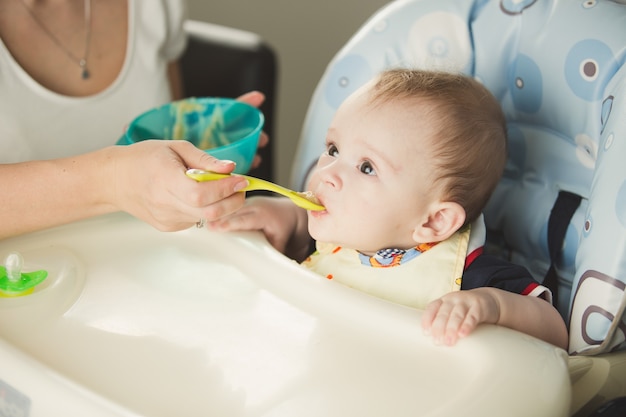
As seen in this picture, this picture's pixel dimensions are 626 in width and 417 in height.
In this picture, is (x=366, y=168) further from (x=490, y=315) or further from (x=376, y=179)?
(x=490, y=315)

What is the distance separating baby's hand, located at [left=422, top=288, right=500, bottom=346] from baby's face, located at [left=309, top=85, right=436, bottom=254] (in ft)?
0.46

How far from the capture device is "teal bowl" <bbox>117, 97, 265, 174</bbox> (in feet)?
3.69

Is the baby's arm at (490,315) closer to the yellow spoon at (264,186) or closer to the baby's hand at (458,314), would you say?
the baby's hand at (458,314)

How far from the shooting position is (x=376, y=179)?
914 mm

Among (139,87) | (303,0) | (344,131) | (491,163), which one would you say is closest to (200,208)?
(344,131)

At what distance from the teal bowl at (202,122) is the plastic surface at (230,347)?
211mm

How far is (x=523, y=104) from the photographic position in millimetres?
1004

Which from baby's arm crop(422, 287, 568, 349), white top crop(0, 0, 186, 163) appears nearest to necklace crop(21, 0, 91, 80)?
white top crop(0, 0, 186, 163)

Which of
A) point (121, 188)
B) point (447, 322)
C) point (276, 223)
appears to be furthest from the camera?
point (276, 223)

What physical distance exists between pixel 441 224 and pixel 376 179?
3.9 inches

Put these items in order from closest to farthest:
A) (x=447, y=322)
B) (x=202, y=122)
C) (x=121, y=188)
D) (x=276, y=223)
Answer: (x=447, y=322) → (x=121, y=188) → (x=276, y=223) → (x=202, y=122)

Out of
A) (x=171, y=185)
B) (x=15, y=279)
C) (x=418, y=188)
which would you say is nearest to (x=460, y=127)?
(x=418, y=188)

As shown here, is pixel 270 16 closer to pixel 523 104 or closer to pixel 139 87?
pixel 139 87

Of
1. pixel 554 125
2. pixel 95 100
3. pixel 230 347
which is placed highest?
pixel 554 125
